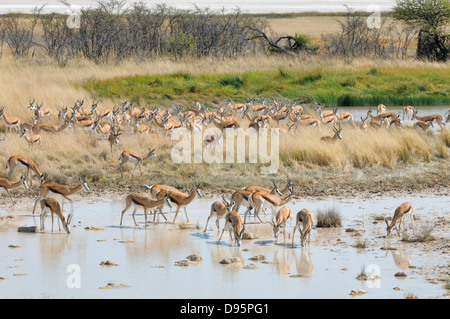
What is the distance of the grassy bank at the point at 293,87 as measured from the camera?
26.0 metres

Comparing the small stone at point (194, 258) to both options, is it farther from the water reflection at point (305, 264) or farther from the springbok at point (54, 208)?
the springbok at point (54, 208)

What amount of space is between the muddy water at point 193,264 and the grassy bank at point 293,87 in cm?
1394

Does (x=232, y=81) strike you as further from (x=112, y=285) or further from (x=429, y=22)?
(x=112, y=285)

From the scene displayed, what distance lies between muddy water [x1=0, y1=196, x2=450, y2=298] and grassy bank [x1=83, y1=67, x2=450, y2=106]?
13938 mm

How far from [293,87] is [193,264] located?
19348 millimetres

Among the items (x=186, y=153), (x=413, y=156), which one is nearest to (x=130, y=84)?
(x=186, y=153)

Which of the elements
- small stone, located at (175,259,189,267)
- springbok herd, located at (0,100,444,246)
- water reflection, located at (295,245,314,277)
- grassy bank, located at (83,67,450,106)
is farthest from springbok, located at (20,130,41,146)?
water reflection, located at (295,245,314,277)

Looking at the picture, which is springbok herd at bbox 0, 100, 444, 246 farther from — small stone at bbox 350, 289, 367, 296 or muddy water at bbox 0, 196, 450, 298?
small stone at bbox 350, 289, 367, 296

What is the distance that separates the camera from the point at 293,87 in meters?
28.1

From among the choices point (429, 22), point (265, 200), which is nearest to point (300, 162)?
point (265, 200)

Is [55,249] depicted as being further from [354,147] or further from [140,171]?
[354,147]

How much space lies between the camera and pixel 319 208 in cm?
1263

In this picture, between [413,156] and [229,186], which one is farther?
[413,156]

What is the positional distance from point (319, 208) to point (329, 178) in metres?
2.87
